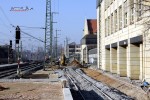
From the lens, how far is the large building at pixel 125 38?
32.2 m

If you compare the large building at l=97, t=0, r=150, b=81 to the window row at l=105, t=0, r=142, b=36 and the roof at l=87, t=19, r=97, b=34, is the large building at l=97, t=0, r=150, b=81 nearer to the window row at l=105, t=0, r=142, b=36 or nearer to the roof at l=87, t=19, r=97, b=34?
the window row at l=105, t=0, r=142, b=36

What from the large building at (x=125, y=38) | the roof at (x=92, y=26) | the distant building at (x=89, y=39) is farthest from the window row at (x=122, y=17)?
the roof at (x=92, y=26)

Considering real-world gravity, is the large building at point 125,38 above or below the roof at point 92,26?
below

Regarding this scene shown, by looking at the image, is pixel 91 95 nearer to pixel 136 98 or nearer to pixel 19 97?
pixel 136 98

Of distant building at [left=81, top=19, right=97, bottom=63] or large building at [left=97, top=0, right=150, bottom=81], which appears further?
distant building at [left=81, top=19, right=97, bottom=63]

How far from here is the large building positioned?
32.2 meters

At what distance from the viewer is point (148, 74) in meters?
32.0

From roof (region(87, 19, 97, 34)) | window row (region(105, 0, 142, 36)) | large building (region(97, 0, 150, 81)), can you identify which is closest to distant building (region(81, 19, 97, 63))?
roof (region(87, 19, 97, 34))

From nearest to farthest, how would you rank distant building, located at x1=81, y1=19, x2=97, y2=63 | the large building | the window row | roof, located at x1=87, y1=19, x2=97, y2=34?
the large building
the window row
distant building, located at x1=81, y1=19, x2=97, y2=63
roof, located at x1=87, y1=19, x2=97, y2=34

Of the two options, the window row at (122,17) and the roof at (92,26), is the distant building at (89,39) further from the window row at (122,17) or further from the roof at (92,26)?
the window row at (122,17)

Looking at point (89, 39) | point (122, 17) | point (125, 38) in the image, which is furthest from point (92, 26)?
point (125, 38)

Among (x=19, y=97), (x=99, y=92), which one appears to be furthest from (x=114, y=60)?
(x=19, y=97)

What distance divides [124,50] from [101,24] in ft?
67.3

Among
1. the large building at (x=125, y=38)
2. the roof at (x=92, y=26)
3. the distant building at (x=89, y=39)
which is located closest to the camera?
the large building at (x=125, y=38)
